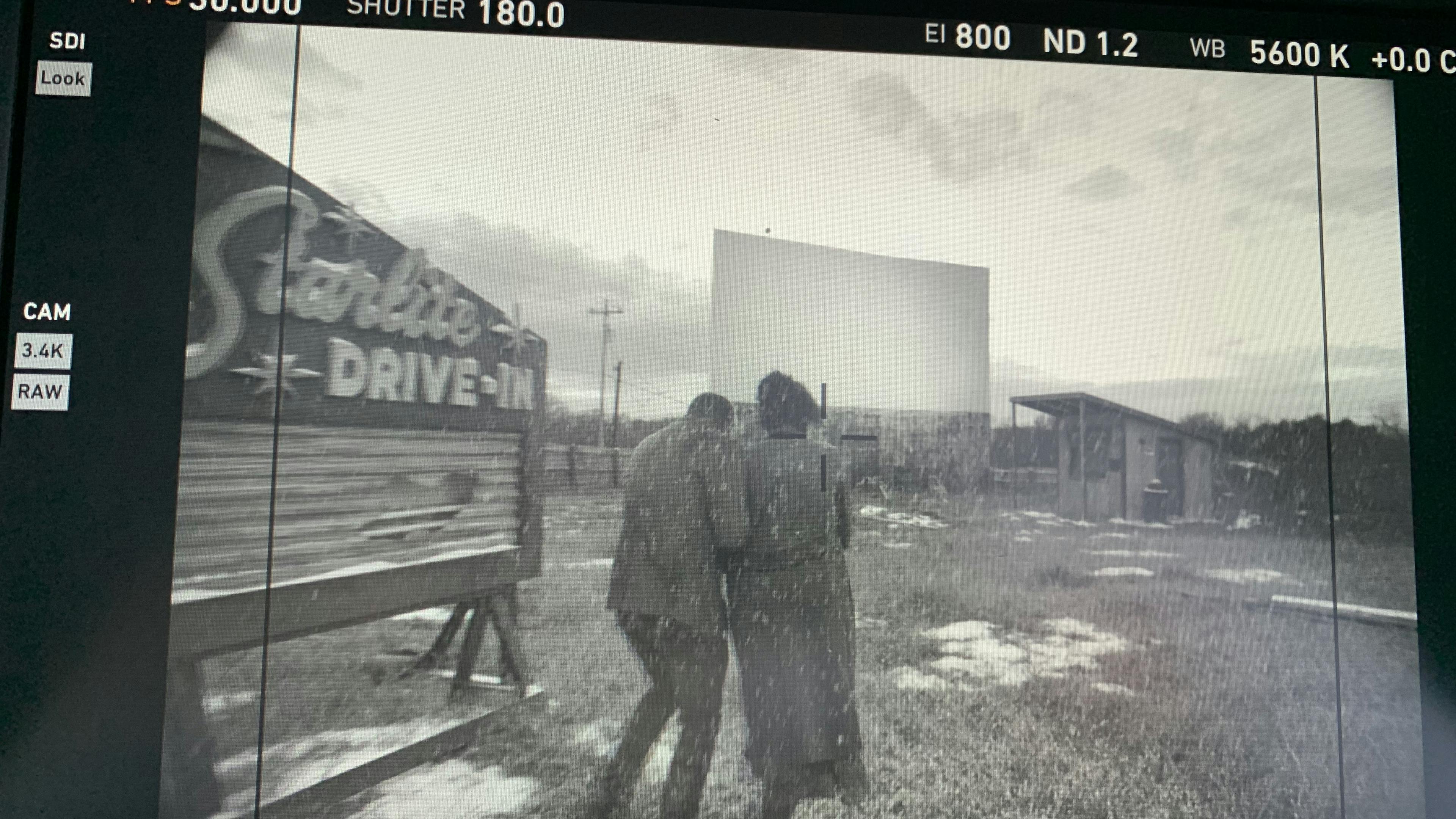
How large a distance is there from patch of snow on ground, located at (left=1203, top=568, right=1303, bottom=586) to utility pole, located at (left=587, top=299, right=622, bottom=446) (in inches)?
49.5

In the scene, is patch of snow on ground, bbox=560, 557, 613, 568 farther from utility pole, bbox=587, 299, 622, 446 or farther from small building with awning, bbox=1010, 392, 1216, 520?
small building with awning, bbox=1010, 392, 1216, 520

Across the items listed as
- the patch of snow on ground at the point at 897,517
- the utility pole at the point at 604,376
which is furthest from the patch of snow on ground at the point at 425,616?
the patch of snow on ground at the point at 897,517

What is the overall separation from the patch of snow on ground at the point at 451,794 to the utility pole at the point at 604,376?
26.3 inches

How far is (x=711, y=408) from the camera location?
1.27m

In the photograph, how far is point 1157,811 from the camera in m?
1.27

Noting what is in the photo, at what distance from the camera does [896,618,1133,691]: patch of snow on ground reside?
1.26m

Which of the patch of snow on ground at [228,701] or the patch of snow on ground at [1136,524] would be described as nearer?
the patch of snow on ground at [228,701]

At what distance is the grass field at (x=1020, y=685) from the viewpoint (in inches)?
48.7

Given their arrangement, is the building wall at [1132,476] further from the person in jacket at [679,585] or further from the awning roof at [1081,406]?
the person in jacket at [679,585]

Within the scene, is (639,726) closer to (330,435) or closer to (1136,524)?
(330,435)

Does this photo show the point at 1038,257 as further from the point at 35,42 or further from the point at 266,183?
the point at 35,42

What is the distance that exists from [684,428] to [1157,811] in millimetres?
1193

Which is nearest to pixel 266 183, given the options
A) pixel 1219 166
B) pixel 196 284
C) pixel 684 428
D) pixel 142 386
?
pixel 196 284

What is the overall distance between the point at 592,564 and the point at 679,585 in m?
0.18
